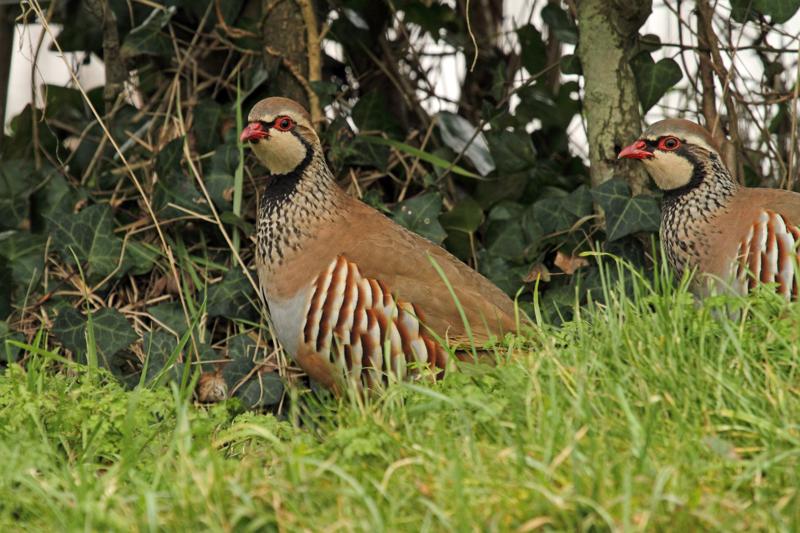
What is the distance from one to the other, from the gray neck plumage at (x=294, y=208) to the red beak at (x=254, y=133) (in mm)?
202

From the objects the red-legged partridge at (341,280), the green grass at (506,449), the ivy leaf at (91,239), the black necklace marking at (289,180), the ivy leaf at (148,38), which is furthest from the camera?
the ivy leaf at (148,38)


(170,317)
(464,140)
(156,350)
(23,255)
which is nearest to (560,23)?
(464,140)

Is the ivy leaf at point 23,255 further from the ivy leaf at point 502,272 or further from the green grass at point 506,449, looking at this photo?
the ivy leaf at point 502,272

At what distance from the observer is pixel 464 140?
211 inches

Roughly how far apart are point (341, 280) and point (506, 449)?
1729 millimetres

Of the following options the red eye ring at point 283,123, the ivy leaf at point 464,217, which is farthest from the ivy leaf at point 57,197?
the ivy leaf at point 464,217

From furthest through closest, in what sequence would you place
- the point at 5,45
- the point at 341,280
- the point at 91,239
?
the point at 5,45
the point at 91,239
the point at 341,280

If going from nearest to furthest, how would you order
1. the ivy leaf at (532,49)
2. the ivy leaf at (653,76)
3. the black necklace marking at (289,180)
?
1. the black necklace marking at (289,180)
2. the ivy leaf at (653,76)
3. the ivy leaf at (532,49)

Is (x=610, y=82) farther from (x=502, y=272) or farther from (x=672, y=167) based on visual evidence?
(x=502, y=272)

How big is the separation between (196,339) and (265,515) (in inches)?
→ 99.4

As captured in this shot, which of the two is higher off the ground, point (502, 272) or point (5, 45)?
point (5, 45)

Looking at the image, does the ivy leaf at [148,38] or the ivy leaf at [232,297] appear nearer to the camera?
the ivy leaf at [232,297]

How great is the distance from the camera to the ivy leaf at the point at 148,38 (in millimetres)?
5230

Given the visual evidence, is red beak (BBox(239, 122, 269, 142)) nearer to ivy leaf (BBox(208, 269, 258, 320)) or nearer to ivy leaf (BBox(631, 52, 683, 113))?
ivy leaf (BBox(208, 269, 258, 320))
